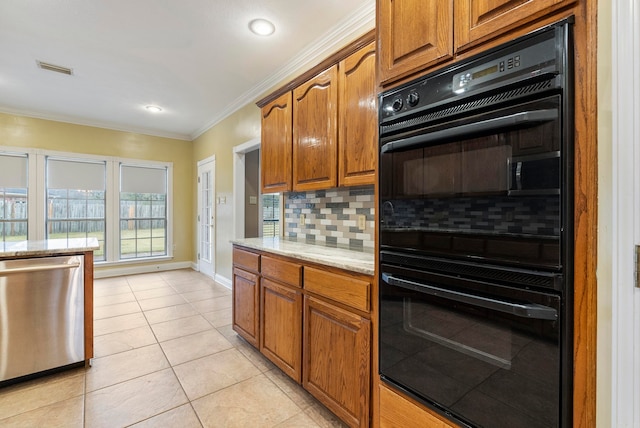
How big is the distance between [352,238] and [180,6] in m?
2.25

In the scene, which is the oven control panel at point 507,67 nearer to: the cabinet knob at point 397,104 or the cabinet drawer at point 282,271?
the cabinet knob at point 397,104

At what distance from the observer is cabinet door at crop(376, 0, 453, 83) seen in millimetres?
1053

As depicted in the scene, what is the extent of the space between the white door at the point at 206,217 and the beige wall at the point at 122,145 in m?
0.52

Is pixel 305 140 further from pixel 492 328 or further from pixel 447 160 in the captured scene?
pixel 492 328

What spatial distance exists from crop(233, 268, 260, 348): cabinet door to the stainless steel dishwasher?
1146 mm

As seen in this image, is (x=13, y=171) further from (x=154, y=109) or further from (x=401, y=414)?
(x=401, y=414)

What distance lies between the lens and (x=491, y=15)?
928 millimetres

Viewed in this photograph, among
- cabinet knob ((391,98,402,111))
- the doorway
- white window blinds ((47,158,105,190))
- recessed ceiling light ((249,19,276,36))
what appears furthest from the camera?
white window blinds ((47,158,105,190))

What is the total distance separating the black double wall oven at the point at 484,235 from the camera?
2.56 feet

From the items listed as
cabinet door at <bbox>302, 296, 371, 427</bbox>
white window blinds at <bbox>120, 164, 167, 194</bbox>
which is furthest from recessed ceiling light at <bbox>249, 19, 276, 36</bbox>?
white window blinds at <bbox>120, 164, 167, 194</bbox>

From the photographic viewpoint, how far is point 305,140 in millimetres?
2246

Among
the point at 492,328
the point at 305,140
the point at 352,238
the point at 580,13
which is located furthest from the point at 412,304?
the point at 305,140

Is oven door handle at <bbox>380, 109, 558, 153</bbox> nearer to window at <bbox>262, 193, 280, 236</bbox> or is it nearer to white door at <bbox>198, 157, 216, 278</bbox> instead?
window at <bbox>262, 193, 280, 236</bbox>
